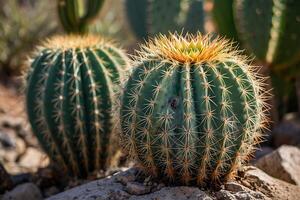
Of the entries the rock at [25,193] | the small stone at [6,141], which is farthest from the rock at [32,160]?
the rock at [25,193]

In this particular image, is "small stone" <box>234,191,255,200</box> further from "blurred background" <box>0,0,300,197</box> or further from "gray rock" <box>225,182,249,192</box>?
"blurred background" <box>0,0,300,197</box>

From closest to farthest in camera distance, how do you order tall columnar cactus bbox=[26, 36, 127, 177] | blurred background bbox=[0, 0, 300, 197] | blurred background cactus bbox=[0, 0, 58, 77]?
tall columnar cactus bbox=[26, 36, 127, 177] < blurred background bbox=[0, 0, 300, 197] < blurred background cactus bbox=[0, 0, 58, 77]

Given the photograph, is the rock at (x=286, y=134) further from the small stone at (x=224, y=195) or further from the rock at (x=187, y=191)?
the small stone at (x=224, y=195)

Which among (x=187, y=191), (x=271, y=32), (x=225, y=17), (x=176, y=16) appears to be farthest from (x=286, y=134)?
(x=187, y=191)

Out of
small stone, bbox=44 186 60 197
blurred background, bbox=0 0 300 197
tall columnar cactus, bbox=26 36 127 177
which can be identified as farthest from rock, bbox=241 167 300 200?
small stone, bbox=44 186 60 197

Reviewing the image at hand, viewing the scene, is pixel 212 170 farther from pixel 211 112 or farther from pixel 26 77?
pixel 26 77
